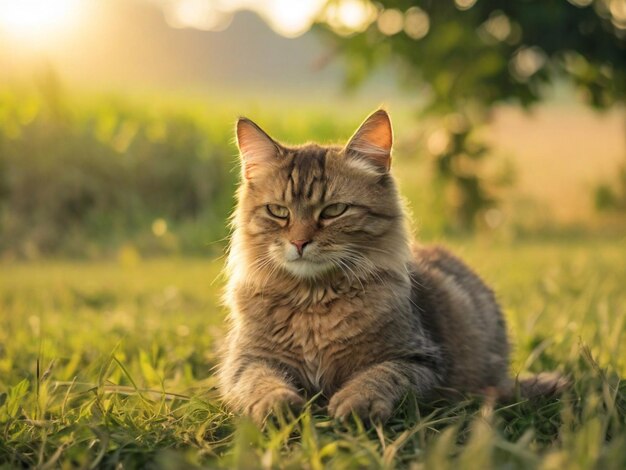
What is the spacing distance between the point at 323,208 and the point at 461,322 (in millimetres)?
874

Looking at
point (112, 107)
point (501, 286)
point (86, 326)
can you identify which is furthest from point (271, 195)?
point (112, 107)

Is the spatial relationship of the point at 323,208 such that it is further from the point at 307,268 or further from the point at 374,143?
the point at 374,143

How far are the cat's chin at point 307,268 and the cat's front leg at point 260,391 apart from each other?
1.14ft

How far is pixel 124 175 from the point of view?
8797mm

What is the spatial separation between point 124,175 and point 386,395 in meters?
6.80

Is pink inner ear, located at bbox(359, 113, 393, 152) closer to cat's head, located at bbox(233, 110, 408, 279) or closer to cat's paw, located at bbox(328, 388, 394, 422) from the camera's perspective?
cat's head, located at bbox(233, 110, 408, 279)

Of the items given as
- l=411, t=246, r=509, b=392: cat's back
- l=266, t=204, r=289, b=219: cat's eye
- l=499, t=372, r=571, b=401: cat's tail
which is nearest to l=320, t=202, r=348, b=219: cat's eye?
l=266, t=204, r=289, b=219: cat's eye

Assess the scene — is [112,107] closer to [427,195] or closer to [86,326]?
[427,195]

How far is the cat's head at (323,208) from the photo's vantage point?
110 inches

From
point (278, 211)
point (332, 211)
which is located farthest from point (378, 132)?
point (278, 211)

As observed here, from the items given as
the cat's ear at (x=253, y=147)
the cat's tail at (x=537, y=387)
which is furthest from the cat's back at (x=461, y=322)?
the cat's ear at (x=253, y=147)

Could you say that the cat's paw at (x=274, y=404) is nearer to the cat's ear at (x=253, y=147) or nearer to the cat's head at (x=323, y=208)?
the cat's head at (x=323, y=208)

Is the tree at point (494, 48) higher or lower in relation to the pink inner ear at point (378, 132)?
higher

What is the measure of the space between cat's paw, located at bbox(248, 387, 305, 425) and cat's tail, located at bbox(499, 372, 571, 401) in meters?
0.85
